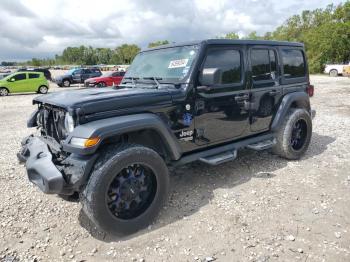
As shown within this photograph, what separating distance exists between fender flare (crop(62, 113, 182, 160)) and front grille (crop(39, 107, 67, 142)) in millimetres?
458

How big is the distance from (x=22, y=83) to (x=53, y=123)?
18.4 meters

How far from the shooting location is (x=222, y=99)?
14.0ft

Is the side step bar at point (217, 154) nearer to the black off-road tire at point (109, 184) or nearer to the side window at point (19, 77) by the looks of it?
the black off-road tire at point (109, 184)

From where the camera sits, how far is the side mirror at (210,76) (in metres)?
3.84

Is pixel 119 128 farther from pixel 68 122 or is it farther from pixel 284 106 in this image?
pixel 284 106

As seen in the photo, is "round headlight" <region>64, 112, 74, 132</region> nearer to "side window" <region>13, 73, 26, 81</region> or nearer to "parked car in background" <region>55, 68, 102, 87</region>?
"side window" <region>13, 73, 26, 81</region>

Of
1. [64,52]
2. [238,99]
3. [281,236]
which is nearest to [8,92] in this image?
[238,99]

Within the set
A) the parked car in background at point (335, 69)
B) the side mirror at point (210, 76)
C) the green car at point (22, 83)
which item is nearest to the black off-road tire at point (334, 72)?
the parked car in background at point (335, 69)

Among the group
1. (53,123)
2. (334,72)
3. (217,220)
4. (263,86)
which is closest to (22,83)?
(53,123)

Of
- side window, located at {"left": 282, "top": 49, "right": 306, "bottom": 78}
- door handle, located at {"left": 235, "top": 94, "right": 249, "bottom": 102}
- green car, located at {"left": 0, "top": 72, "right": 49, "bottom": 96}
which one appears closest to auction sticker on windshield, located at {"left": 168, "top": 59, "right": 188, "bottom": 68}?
door handle, located at {"left": 235, "top": 94, "right": 249, "bottom": 102}

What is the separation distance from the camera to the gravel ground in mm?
3117

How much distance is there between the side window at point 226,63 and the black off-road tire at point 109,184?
1522mm

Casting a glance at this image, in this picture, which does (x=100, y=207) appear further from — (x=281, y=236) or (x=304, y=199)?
(x=304, y=199)

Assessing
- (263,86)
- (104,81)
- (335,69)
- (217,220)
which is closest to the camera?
(217,220)
